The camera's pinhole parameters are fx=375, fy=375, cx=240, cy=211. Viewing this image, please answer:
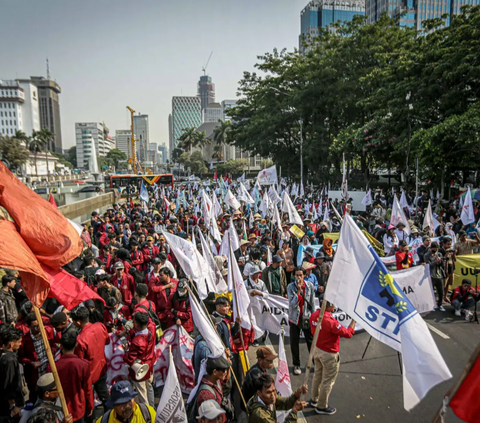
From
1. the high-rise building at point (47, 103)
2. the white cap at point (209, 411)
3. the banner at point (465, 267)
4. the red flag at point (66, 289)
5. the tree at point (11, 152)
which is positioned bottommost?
the banner at point (465, 267)

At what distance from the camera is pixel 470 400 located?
87.9 inches

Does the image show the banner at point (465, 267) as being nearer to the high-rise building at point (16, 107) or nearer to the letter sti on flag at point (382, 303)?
the letter sti on flag at point (382, 303)

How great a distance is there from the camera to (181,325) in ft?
16.9

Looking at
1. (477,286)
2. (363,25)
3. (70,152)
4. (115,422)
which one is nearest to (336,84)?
(363,25)

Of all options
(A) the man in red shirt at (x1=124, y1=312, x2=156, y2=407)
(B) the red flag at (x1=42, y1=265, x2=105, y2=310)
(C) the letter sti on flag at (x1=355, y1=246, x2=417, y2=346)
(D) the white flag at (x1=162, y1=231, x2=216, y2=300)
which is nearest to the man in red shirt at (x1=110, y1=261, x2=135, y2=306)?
(D) the white flag at (x1=162, y1=231, x2=216, y2=300)

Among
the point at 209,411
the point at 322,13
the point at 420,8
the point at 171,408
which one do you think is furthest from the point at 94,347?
the point at 322,13

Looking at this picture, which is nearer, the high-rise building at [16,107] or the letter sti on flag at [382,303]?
the letter sti on flag at [382,303]

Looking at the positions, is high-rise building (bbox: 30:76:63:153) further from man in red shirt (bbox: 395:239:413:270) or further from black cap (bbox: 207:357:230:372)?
black cap (bbox: 207:357:230:372)

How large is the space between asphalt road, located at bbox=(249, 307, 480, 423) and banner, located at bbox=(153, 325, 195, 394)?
4.69 ft

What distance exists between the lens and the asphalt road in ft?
15.4

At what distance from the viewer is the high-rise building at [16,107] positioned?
412 ft

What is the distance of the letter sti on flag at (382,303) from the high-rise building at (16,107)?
141 metres

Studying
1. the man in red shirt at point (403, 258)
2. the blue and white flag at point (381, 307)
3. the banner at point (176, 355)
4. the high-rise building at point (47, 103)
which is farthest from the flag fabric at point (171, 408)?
the high-rise building at point (47, 103)

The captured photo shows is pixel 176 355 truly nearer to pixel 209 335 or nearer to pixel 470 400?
pixel 209 335
